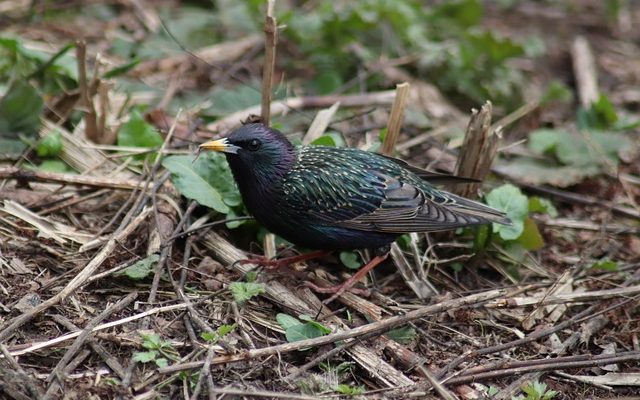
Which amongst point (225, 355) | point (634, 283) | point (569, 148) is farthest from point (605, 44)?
point (225, 355)

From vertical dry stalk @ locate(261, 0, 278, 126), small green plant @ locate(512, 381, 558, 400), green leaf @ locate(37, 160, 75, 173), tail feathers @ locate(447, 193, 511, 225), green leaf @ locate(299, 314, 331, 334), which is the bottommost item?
small green plant @ locate(512, 381, 558, 400)

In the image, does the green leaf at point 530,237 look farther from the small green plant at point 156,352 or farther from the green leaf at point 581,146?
the small green plant at point 156,352

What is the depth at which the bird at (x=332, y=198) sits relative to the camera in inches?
195

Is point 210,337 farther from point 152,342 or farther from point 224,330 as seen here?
point 152,342

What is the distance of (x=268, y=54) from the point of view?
5.18 meters

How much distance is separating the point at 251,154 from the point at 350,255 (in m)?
1.03

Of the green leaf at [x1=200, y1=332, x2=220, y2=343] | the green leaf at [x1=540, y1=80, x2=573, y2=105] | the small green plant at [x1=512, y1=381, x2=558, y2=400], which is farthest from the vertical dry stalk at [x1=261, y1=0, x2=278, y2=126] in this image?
the green leaf at [x1=540, y1=80, x2=573, y2=105]

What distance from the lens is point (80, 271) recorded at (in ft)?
15.5

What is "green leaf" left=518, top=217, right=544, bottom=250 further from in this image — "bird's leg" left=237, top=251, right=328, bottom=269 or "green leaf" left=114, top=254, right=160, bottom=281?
"green leaf" left=114, top=254, right=160, bottom=281

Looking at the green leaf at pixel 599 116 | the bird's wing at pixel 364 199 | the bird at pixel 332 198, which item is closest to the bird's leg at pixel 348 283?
the bird at pixel 332 198

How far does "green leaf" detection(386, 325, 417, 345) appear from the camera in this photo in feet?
15.5

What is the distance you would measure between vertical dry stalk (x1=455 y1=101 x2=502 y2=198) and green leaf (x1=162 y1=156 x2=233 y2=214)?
1.60m

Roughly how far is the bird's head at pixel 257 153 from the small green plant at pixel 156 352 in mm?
1187

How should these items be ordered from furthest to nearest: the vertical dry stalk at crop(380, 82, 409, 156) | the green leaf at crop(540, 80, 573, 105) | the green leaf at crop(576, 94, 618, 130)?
the green leaf at crop(540, 80, 573, 105), the green leaf at crop(576, 94, 618, 130), the vertical dry stalk at crop(380, 82, 409, 156)
